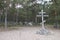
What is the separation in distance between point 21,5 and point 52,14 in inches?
147

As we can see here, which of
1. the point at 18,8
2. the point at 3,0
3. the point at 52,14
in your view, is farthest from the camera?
the point at 18,8

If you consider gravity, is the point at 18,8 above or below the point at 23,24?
above

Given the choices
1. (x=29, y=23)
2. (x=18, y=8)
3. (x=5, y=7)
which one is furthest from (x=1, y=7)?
(x=29, y=23)

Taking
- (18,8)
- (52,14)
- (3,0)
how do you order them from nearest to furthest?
(3,0) → (52,14) → (18,8)

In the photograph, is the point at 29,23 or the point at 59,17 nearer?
the point at 59,17

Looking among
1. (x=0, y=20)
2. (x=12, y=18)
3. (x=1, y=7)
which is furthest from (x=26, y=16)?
(x=1, y=7)

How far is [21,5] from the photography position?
18.2 m

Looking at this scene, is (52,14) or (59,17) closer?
(59,17)

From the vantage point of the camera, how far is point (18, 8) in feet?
59.2

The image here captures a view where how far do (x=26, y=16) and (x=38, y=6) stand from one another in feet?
5.83

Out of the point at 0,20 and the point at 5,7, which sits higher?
the point at 5,7

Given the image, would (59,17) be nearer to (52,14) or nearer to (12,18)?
(52,14)

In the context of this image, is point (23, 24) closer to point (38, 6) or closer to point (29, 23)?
point (29, 23)

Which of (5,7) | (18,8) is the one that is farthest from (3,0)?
(18,8)
